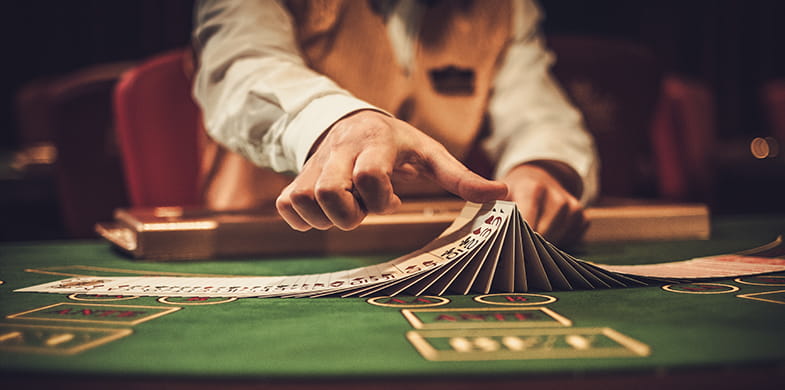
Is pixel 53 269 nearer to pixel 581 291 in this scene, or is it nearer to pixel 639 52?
pixel 581 291

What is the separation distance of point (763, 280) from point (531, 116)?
36.5 inches

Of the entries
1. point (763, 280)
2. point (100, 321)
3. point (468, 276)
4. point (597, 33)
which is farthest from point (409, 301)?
point (597, 33)

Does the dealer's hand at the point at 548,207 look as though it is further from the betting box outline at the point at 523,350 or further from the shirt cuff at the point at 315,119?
the betting box outline at the point at 523,350

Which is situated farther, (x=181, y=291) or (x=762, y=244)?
(x=762, y=244)

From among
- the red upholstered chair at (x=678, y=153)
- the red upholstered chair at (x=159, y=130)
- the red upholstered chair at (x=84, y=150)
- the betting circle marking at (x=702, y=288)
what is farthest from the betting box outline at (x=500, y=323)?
the red upholstered chair at (x=678, y=153)

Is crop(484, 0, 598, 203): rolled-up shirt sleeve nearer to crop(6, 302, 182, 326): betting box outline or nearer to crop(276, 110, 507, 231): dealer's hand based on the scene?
crop(276, 110, 507, 231): dealer's hand

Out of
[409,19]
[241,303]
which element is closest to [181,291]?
[241,303]

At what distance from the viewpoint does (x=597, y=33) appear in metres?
6.32

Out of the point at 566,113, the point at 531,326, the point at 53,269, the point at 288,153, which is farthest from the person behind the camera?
the point at 566,113

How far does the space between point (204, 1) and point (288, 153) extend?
69 centimetres

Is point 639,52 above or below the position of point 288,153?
above

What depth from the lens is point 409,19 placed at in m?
1.83

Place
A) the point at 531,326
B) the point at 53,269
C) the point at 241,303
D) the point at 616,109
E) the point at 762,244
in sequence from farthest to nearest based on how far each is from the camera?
the point at 616,109 → the point at 762,244 → the point at 53,269 → the point at 241,303 → the point at 531,326

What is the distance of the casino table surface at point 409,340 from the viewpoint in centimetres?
46
